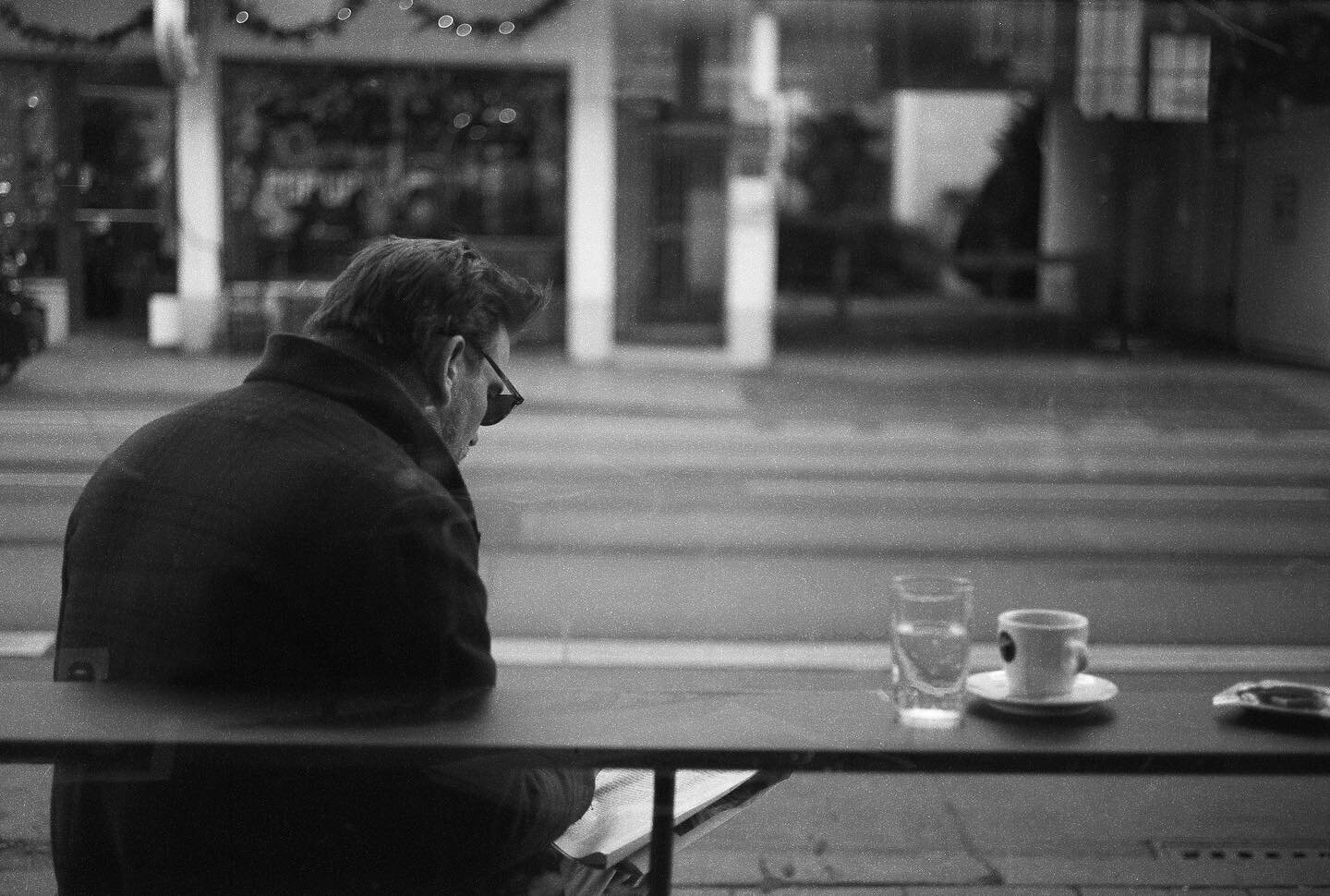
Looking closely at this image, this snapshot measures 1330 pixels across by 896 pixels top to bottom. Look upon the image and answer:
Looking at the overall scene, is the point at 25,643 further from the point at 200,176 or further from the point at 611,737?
the point at 200,176

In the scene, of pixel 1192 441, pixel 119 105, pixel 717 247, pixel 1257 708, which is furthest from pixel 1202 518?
pixel 717 247

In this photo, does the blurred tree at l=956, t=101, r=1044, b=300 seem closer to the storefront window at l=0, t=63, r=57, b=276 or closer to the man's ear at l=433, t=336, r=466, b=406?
the storefront window at l=0, t=63, r=57, b=276

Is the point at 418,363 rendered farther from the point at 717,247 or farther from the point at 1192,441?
the point at 717,247

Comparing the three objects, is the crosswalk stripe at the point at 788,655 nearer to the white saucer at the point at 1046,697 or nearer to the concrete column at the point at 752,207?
the white saucer at the point at 1046,697

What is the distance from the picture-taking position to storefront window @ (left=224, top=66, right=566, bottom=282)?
41.2 ft

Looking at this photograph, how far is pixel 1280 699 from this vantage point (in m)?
1.95

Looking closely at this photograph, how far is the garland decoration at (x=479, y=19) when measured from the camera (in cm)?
1229

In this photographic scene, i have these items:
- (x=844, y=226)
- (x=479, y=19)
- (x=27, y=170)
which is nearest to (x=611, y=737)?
(x=27, y=170)

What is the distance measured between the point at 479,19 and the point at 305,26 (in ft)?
5.50

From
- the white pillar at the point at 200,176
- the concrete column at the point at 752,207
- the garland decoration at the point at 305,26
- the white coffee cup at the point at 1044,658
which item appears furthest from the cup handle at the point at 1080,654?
the concrete column at the point at 752,207

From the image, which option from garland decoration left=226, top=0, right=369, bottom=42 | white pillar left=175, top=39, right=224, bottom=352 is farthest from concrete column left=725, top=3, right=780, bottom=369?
white pillar left=175, top=39, right=224, bottom=352

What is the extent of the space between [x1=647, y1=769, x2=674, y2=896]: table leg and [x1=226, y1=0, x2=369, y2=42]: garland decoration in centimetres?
966

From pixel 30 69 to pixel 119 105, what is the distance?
115cm

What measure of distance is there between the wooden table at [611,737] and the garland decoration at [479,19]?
35.9ft
